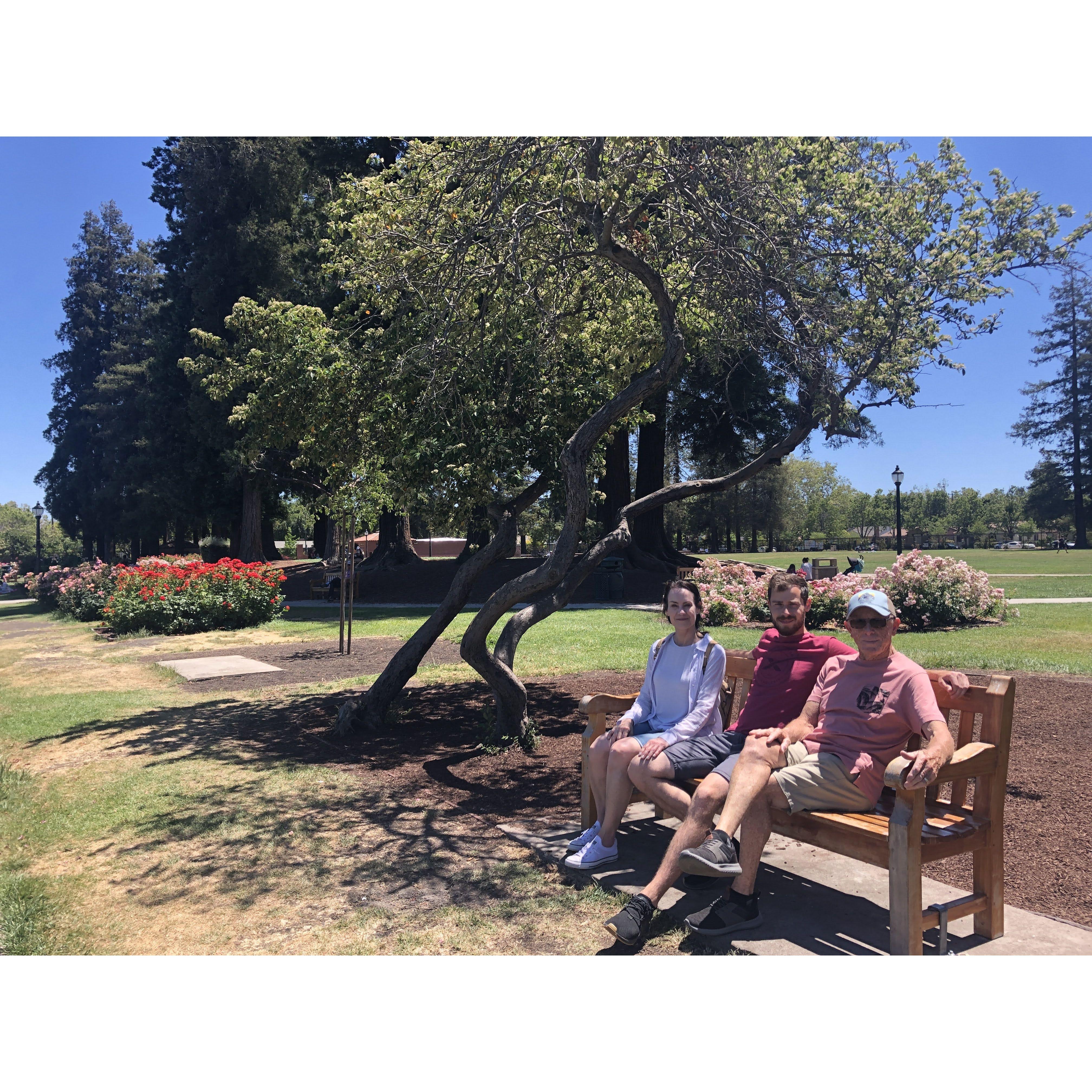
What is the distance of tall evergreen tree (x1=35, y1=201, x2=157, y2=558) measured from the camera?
3822 centimetres

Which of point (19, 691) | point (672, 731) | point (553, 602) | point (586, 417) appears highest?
point (586, 417)

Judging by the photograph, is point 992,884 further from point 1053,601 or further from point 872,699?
point 1053,601

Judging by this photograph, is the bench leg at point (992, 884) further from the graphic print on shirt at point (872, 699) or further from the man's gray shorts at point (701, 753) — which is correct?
the man's gray shorts at point (701, 753)

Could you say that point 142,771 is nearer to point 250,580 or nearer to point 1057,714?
point 1057,714

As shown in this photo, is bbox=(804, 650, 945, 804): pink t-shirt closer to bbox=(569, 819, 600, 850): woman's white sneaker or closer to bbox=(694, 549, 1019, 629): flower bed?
bbox=(569, 819, 600, 850): woman's white sneaker

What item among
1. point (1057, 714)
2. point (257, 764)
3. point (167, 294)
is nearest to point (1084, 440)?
point (167, 294)

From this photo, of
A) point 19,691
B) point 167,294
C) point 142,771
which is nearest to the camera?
point 142,771

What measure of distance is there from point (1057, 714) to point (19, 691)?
11405 mm

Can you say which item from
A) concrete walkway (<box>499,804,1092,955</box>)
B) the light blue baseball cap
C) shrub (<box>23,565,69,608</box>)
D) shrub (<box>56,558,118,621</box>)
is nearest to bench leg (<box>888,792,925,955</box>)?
concrete walkway (<box>499,804,1092,955</box>)

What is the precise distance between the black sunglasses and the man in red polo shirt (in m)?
0.31

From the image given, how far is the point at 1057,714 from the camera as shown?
22.0 ft

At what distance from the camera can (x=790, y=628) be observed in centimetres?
398

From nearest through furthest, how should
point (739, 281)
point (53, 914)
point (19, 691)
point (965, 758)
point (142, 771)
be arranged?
point (965, 758)
point (53, 914)
point (142, 771)
point (739, 281)
point (19, 691)

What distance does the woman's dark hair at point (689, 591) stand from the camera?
164 inches
